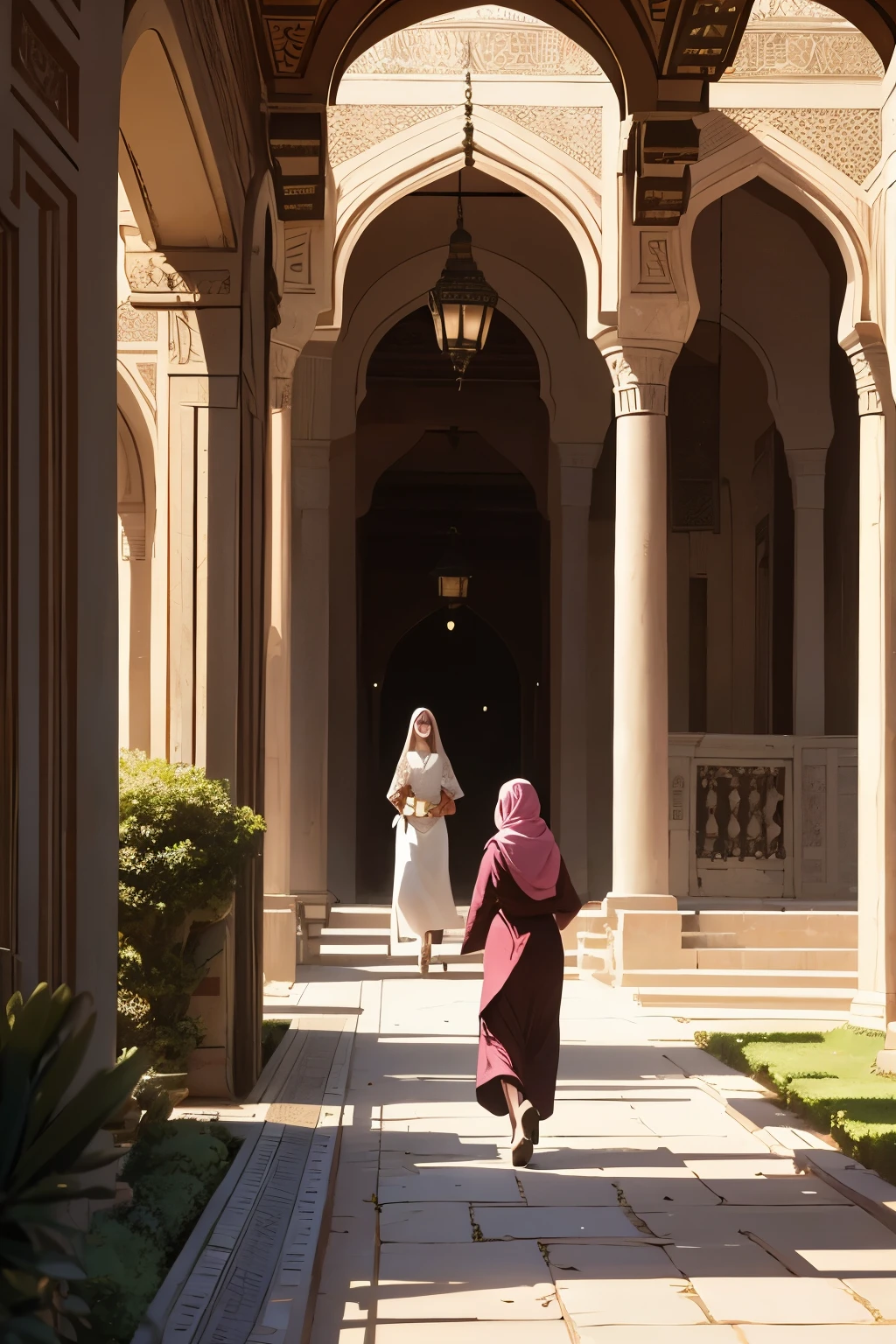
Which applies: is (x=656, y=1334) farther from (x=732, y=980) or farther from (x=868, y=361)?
(x=868, y=361)

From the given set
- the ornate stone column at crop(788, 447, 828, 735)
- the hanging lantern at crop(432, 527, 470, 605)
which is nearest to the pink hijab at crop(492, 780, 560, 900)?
the ornate stone column at crop(788, 447, 828, 735)

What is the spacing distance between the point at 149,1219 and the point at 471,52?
976 cm

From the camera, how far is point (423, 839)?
11.9m

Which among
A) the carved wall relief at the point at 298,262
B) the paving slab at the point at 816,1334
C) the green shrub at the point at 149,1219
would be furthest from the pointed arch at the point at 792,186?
the paving slab at the point at 816,1334

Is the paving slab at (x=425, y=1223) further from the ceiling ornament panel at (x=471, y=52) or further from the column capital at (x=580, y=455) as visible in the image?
the column capital at (x=580, y=455)

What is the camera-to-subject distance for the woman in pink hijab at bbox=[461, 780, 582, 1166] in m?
6.07

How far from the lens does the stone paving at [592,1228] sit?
395 cm

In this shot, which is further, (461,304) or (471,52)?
(471,52)

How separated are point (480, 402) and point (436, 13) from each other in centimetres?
1339

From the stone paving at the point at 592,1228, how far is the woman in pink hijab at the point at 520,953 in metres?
0.29

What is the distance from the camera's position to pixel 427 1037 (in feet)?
29.6

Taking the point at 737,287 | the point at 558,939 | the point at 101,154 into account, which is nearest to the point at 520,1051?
the point at 558,939

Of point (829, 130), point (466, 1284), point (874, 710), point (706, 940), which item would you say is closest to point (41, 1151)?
point (466, 1284)

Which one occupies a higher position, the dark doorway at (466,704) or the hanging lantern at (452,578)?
the hanging lantern at (452,578)
